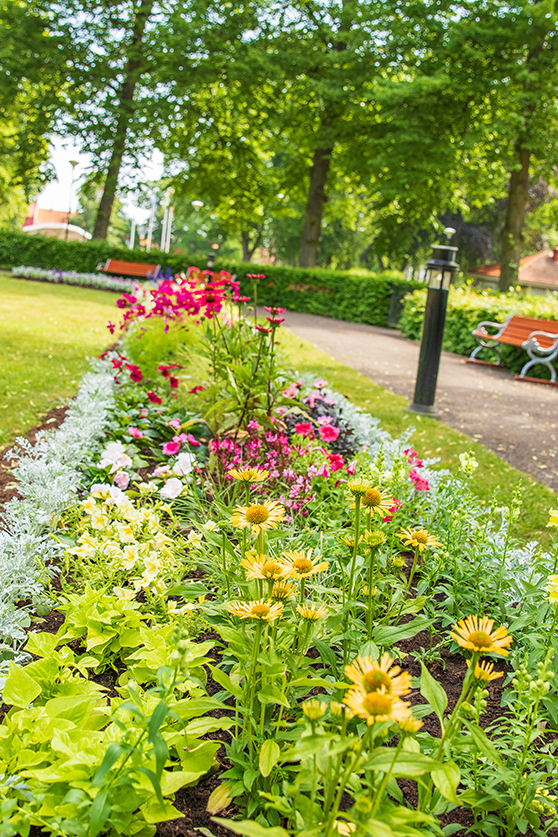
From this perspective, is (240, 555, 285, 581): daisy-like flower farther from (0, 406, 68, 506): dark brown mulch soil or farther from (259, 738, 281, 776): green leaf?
(0, 406, 68, 506): dark brown mulch soil

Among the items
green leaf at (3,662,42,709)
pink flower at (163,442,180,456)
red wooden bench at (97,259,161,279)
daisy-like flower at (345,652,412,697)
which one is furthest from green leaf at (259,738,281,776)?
red wooden bench at (97,259,161,279)

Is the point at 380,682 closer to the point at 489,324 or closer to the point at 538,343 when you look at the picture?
the point at 538,343

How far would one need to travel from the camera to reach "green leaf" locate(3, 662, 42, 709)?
151cm

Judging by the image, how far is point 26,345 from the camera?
7.27 metres

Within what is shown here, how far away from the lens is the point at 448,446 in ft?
16.6

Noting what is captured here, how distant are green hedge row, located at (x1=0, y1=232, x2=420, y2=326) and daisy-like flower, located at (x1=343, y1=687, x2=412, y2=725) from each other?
15810 millimetres

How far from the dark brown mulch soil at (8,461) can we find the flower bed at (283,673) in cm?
30

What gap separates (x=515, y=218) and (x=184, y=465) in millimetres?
15421

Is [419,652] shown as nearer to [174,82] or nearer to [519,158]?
[519,158]

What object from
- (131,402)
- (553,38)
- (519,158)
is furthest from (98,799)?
(553,38)

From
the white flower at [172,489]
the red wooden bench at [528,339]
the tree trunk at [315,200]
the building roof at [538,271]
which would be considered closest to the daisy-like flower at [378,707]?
the white flower at [172,489]

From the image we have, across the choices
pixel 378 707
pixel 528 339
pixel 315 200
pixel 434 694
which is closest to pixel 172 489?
pixel 434 694

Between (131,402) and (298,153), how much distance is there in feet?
64.8

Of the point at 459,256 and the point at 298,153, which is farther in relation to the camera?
the point at 459,256
